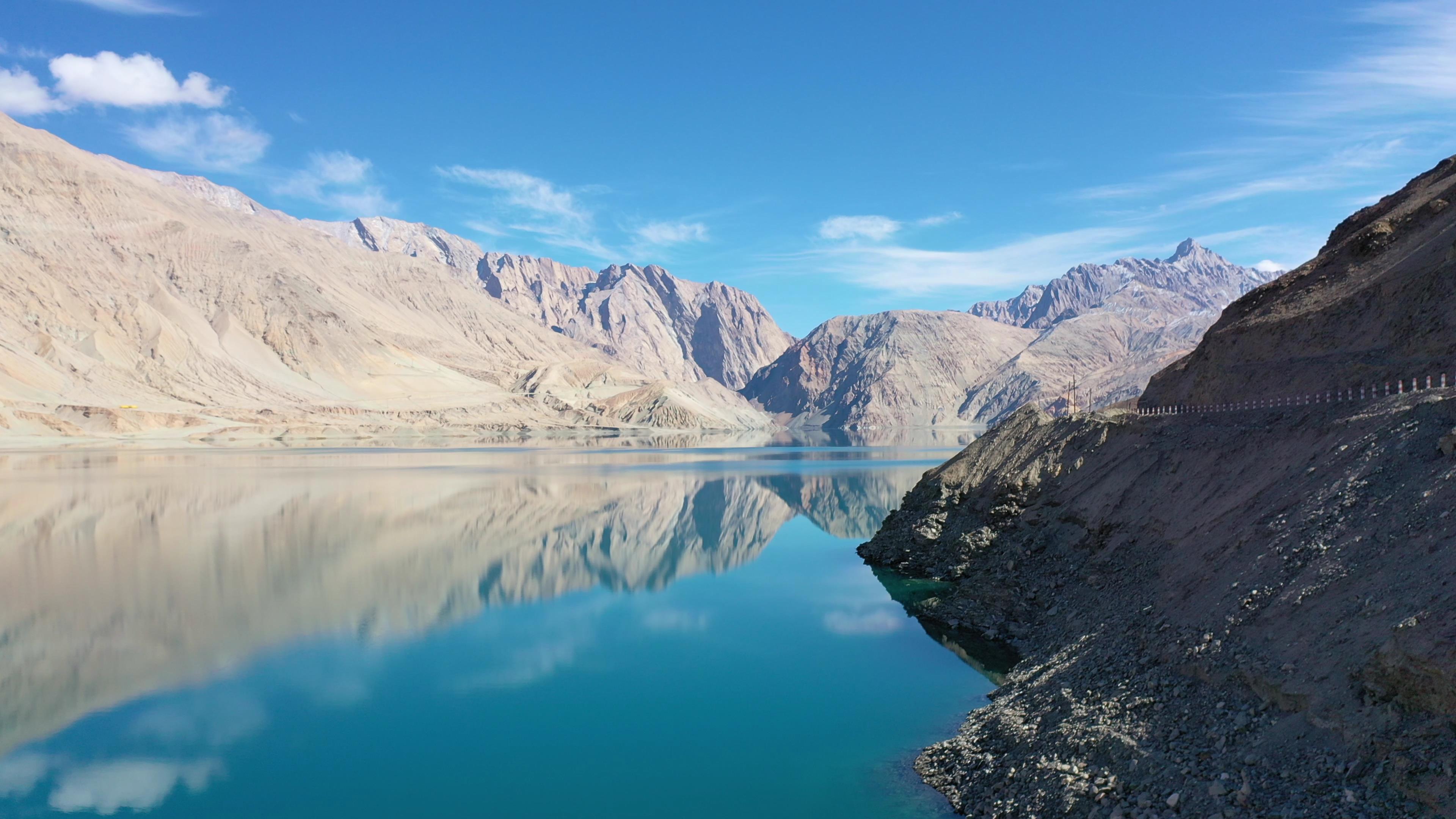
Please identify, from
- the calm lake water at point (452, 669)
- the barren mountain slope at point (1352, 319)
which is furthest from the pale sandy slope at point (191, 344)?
the barren mountain slope at point (1352, 319)

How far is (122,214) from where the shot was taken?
166 m

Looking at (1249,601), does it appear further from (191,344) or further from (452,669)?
(191,344)

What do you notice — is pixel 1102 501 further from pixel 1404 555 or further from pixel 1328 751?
pixel 1328 751

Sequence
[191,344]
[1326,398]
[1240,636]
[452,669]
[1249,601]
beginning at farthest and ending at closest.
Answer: [191,344]
[1326,398]
[452,669]
[1249,601]
[1240,636]

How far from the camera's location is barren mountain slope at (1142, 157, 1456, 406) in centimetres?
2191

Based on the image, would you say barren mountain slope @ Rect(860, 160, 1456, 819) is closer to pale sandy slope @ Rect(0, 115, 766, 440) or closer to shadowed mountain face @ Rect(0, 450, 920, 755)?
shadowed mountain face @ Rect(0, 450, 920, 755)

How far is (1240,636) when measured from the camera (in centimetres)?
1209

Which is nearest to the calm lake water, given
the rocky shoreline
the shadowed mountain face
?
the shadowed mountain face

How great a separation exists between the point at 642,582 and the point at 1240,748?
69.2 feet

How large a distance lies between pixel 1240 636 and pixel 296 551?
2974cm

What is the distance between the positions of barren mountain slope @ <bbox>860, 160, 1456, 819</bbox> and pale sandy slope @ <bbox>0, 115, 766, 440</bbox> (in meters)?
107

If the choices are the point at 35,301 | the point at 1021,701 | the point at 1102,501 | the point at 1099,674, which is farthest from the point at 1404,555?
the point at 35,301

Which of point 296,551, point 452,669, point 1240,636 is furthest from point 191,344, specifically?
point 1240,636

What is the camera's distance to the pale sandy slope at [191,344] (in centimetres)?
11600
